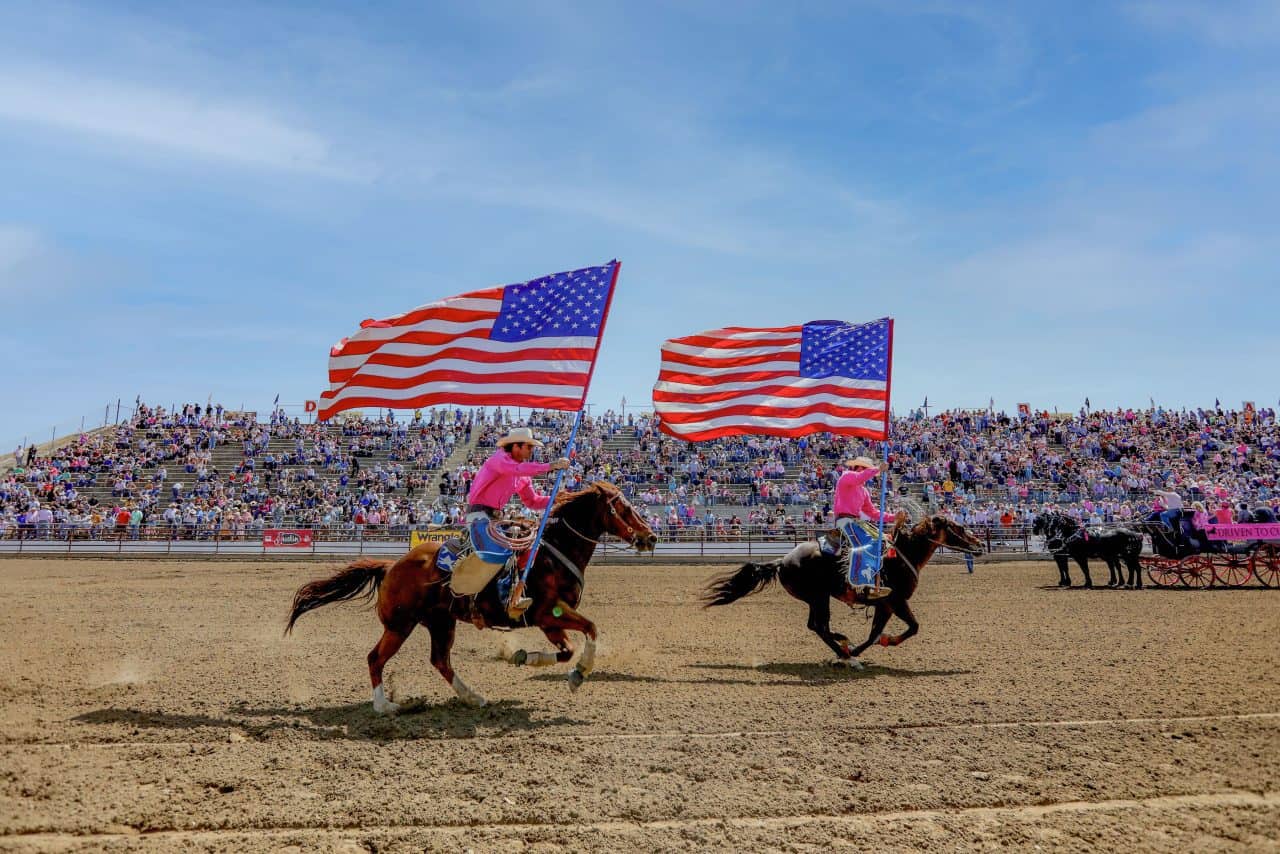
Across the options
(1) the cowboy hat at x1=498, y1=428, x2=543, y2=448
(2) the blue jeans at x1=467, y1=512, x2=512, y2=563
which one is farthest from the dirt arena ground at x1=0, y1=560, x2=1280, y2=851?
(1) the cowboy hat at x1=498, y1=428, x2=543, y2=448

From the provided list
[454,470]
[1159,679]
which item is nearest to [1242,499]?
[1159,679]

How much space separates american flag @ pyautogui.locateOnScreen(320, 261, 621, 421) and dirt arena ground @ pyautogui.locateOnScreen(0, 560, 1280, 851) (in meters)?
3.23

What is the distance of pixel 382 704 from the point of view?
738cm

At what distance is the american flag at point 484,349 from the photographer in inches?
351

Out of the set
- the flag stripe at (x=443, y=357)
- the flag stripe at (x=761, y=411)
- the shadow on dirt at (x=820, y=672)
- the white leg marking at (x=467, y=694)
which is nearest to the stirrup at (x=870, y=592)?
the shadow on dirt at (x=820, y=672)

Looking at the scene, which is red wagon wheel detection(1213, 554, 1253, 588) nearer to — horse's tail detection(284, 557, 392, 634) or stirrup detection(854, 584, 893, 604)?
stirrup detection(854, 584, 893, 604)

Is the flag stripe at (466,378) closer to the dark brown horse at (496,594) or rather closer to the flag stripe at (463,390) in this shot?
the flag stripe at (463,390)

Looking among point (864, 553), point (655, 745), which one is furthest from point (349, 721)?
point (864, 553)

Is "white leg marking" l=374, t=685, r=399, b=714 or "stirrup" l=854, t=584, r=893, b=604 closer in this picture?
"white leg marking" l=374, t=685, r=399, b=714

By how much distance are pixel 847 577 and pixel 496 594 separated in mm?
4757

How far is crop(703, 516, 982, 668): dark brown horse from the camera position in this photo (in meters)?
10.3

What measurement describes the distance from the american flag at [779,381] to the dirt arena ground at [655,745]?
10.4 ft

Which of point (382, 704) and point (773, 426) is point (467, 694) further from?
point (773, 426)

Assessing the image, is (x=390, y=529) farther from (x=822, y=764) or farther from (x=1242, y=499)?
(x=1242, y=499)
